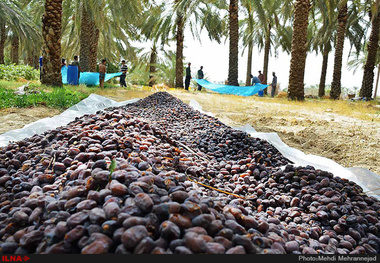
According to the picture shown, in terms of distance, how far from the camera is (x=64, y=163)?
174 centimetres

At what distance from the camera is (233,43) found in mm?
10656

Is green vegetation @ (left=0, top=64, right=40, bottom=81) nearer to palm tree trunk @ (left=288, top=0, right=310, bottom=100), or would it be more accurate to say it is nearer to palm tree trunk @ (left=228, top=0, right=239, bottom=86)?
palm tree trunk @ (left=228, top=0, right=239, bottom=86)

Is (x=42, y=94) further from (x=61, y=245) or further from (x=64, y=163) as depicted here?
(x=61, y=245)

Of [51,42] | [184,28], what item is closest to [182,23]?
[184,28]

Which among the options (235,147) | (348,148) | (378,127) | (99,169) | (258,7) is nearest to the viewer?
(99,169)

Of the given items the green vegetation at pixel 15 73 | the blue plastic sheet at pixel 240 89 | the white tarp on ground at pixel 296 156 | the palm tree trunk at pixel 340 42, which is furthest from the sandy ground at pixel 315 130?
the palm tree trunk at pixel 340 42

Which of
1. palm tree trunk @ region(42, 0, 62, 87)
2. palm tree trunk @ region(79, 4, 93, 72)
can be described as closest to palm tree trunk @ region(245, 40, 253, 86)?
palm tree trunk @ region(79, 4, 93, 72)

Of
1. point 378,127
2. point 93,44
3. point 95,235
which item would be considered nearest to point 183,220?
point 95,235

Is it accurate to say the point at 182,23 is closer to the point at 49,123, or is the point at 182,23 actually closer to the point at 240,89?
the point at 240,89

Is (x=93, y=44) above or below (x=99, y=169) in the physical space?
above

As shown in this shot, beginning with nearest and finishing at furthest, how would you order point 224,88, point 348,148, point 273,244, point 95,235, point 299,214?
1. point 95,235
2. point 273,244
3. point 299,214
4. point 348,148
5. point 224,88

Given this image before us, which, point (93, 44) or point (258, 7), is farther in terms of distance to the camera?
point (93, 44)

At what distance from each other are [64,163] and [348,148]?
3.09m

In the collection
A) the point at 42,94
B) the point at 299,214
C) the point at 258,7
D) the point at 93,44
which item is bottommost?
the point at 299,214
